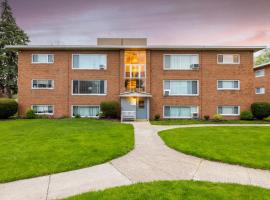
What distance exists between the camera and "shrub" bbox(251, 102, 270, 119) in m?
25.0

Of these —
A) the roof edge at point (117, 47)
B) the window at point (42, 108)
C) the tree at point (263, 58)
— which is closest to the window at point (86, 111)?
the window at point (42, 108)

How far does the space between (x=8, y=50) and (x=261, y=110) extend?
123 feet

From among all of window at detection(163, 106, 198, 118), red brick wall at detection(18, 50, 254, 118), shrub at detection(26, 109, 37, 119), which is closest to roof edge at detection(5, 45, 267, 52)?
red brick wall at detection(18, 50, 254, 118)

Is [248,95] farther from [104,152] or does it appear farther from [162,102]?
[104,152]

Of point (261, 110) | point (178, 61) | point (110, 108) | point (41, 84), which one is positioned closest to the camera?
point (110, 108)

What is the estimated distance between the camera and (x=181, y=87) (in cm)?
2642

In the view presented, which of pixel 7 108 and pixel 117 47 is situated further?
pixel 117 47

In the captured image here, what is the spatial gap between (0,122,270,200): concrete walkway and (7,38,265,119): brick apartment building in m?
18.0

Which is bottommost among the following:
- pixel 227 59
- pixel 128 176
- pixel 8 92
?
pixel 128 176

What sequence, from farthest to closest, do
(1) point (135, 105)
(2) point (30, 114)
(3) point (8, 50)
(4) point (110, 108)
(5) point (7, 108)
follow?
(3) point (8, 50) → (1) point (135, 105) → (2) point (30, 114) → (4) point (110, 108) → (5) point (7, 108)

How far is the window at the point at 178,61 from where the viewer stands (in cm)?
2653

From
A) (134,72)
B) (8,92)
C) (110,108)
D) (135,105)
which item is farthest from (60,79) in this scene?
(8,92)

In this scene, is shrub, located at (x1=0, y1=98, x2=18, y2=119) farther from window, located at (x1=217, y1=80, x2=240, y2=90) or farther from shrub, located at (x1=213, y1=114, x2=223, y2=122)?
window, located at (x1=217, y1=80, x2=240, y2=90)

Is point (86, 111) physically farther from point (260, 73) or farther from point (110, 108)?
point (260, 73)
